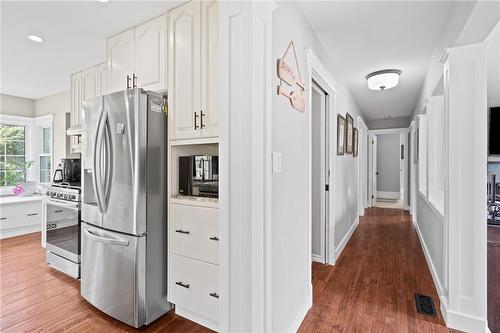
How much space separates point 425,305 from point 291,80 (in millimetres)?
2137

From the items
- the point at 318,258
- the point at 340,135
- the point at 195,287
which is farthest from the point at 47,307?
the point at 340,135

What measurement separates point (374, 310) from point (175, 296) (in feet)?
5.18

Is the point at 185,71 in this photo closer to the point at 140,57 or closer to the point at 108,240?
the point at 140,57

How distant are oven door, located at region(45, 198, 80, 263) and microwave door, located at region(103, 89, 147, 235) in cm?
96

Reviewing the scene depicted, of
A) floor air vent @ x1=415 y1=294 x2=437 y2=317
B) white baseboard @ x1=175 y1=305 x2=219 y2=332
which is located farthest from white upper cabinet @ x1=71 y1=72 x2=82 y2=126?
floor air vent @ x1=415 y1=294 x2=437 y2=317

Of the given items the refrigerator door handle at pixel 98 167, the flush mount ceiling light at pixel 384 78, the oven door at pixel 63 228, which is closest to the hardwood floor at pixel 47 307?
the oven door at pixel 63 228

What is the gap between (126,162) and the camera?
181cm

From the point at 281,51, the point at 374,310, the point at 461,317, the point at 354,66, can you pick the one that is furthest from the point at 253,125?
the point at 354,66

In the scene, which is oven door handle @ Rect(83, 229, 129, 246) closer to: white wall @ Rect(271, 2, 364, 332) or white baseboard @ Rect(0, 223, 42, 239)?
white wall @ Rect(271, 2, 364, 332)

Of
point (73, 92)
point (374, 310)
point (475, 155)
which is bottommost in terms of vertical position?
point (374, 310)

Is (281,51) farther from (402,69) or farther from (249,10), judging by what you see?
(402,69)

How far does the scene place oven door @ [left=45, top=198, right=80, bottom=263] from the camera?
2.54 m

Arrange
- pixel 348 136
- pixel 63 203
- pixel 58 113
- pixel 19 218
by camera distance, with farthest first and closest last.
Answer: pixel 58 113 → pixel 19 218 → pixel 348 136 → pixel 63 203

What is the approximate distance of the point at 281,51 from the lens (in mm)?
1552
